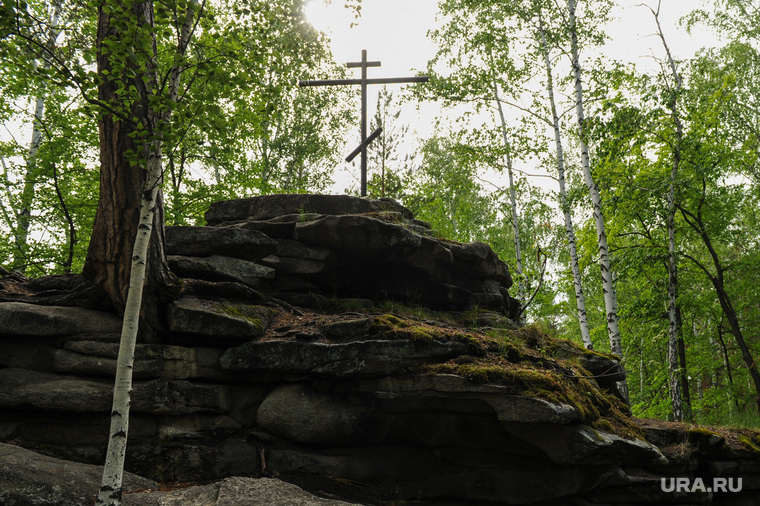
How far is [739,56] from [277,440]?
24.7 meters

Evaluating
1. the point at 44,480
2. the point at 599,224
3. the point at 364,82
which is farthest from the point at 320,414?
the point at 599,224

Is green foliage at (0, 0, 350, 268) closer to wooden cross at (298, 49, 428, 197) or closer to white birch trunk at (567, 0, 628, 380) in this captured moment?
wooden cross at (298, 49, 428, 197)

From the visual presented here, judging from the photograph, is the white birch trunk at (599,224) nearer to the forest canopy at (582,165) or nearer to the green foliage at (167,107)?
the forest canopy at (582,165)

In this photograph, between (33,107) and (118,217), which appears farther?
(33,107)

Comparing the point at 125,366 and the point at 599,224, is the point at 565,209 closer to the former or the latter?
the point at 599,224

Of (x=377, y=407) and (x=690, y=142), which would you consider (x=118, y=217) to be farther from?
(x=690, y=142)

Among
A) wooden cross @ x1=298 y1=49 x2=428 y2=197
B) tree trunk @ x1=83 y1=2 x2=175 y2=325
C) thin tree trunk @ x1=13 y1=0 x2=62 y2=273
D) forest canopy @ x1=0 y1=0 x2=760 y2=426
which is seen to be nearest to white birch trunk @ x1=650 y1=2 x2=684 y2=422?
forest canopy @ x1=0 y1=0 x2=760 y2=426

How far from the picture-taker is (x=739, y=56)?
67.7 ft

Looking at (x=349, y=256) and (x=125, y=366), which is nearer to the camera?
(x=125, y=366)

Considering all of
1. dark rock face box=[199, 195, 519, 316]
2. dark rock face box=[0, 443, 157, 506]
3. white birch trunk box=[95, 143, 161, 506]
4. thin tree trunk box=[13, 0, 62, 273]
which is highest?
→ thin tree trunk box=[13, 0, 62, 273]

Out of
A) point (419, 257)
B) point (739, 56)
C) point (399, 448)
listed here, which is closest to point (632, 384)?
point (739, 56)

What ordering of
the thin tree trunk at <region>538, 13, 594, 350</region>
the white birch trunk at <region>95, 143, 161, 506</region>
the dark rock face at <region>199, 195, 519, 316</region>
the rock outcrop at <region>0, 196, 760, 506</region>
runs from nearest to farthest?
the white birch trunk at <region>95, 143, 161, 506</region> < the rock outcrop at <region>0, 196, 760, 506</region> < the dark rock face at <region>199, 195, 519, 316</region> < the thin tree trunk at <region>538, 13, 594, 350</region>

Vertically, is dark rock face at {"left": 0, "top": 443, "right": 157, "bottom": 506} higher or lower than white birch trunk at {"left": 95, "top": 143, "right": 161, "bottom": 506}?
lower

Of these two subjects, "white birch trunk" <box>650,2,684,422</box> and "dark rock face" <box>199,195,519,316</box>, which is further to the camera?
"white birch trunk" <box>650,2,684,422</box>
